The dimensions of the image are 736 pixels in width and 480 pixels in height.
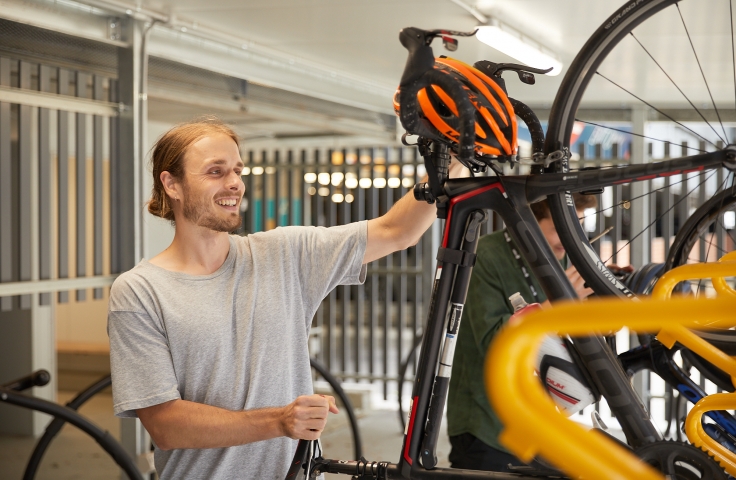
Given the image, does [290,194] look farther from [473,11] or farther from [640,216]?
[473,11]

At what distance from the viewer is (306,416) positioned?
147cm

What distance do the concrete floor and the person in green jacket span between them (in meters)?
2.19

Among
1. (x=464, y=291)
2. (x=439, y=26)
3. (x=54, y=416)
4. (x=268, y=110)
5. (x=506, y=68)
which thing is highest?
(x=439, y=26)

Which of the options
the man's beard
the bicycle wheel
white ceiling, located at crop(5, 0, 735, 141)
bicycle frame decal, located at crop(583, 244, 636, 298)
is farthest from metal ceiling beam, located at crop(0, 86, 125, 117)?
bicycle frame decal, located at crop(583, 244, 636, 298)

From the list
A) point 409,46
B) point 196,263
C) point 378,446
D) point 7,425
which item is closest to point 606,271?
point 409,46

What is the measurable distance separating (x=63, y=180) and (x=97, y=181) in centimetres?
19

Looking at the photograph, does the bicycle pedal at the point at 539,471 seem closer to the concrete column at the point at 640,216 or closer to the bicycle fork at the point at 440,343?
the bicycle fork at the point at 440,343

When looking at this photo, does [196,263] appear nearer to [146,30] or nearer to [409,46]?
[409,46]

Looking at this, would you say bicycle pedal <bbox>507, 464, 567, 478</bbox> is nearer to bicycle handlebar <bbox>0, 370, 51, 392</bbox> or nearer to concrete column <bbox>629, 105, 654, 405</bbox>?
bicycle handlebar <bbox>0, 370, 51, 392</bbox>

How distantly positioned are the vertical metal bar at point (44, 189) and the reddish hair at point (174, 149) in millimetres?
1462

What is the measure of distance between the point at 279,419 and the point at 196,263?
0.50 metres

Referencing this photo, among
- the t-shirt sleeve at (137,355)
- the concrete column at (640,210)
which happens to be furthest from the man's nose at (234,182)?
the concrete column at (640,210)

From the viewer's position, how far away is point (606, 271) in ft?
5.14

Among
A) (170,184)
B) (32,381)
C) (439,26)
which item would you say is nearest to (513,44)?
(439,26)
